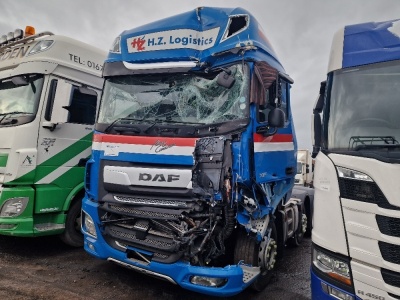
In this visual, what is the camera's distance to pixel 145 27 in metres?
4.14

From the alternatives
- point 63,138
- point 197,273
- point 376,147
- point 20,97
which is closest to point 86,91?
point 63,138

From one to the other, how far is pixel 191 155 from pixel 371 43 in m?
2.10

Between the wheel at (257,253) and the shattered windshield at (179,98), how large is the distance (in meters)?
1.42

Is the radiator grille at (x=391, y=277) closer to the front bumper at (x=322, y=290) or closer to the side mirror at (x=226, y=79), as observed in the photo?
the front bumper at (x=322, y=290)

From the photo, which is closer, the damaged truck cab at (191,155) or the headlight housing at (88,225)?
the damaged truck cab at (191,155)

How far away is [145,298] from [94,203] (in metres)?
1.31

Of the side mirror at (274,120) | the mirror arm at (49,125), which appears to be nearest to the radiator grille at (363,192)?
the side mirror at (274,120)

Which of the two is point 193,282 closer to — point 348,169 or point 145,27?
point 348,169

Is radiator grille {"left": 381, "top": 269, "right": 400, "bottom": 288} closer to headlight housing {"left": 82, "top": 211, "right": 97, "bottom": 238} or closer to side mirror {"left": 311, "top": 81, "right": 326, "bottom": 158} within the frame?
side mirror {"left": 311, "top": 81, "right": 326, "bottom": 158}

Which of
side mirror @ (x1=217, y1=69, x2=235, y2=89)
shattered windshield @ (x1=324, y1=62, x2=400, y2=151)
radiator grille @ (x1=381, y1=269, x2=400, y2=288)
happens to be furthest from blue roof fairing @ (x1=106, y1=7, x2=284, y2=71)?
radiator grille @ (x1=381, y1=269, x2=400, y2=288)

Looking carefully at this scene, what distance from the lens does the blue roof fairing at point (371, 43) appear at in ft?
9.29

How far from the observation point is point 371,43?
295cm

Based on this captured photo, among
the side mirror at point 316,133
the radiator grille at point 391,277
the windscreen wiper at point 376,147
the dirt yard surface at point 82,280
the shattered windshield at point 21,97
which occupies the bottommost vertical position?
the dirt yard surface at point 82,280

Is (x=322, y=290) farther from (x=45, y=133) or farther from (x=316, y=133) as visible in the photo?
(x=45, y=133)
